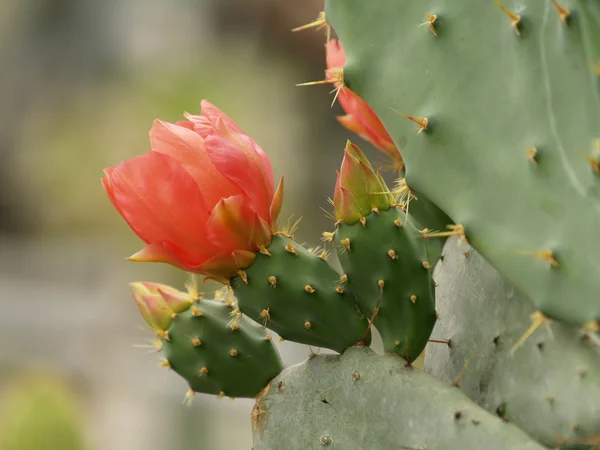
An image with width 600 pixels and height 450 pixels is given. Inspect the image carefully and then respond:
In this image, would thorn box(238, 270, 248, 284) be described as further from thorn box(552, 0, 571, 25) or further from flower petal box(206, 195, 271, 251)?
thorn box(552, 0, 571, 25)

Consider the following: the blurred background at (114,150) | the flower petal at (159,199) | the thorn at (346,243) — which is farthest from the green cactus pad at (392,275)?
the blurred background at (114,150)

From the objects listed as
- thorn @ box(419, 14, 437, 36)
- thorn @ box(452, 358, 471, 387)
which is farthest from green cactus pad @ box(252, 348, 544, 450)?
thorn @ box(419, 14, 437, 36)

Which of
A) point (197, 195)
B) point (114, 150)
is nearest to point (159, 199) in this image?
point (197, 195)

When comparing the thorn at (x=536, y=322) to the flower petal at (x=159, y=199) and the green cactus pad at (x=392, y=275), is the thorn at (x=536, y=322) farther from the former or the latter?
the flower petal at (x=159, y=199)

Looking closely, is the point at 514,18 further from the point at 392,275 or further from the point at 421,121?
the point at 392,275

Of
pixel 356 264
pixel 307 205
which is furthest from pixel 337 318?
pixel 307 205

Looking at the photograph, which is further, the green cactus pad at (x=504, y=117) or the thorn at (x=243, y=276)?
the thorn at (x=243, y=276)
